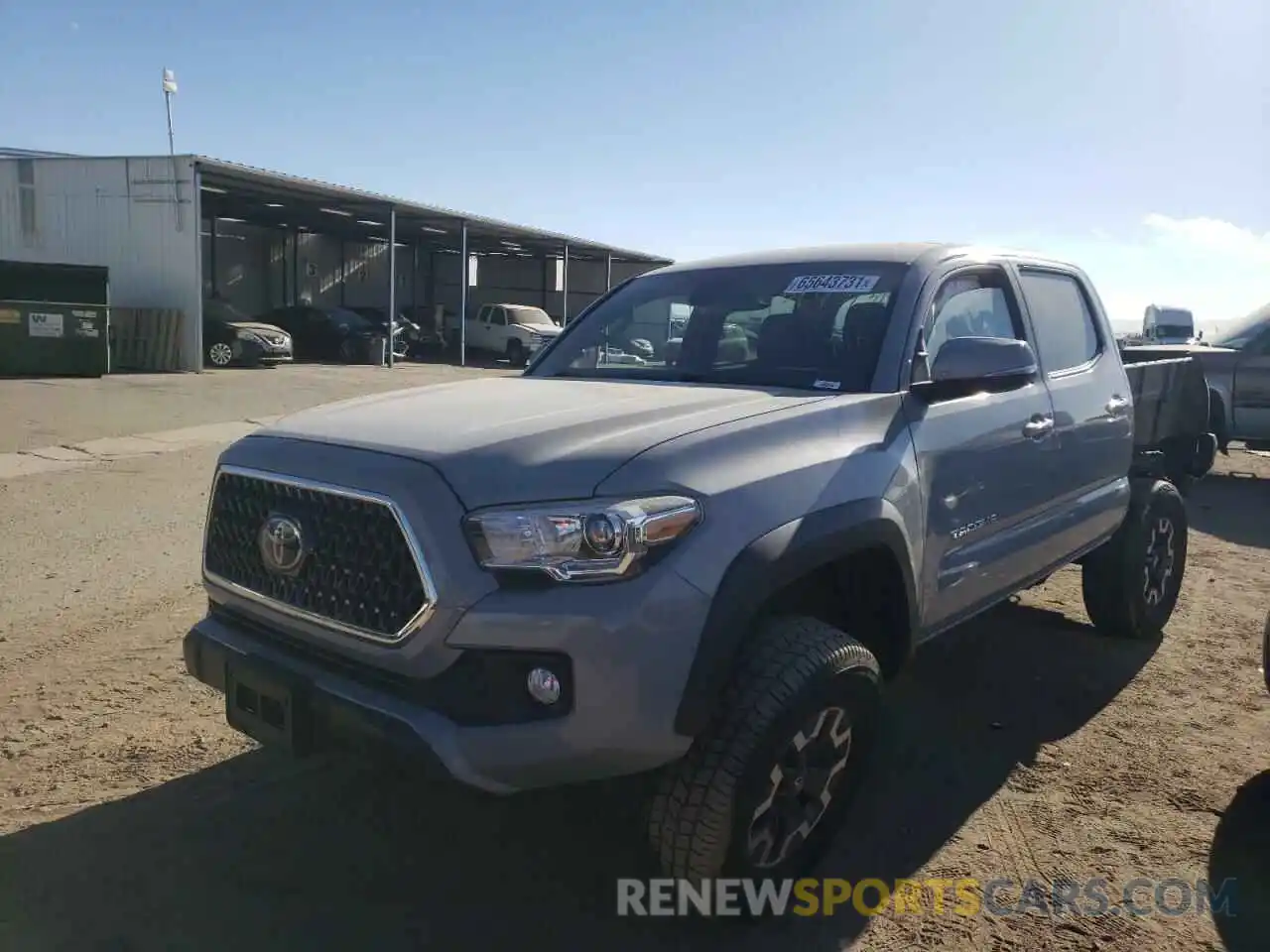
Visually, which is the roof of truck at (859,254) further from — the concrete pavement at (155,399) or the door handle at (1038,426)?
the concrete pavement at (155,399)

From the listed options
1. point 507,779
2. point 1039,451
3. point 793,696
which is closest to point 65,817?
point 507,779

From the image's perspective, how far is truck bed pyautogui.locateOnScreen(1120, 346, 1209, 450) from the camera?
17.8 feet

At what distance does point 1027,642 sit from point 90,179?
75.9 ft

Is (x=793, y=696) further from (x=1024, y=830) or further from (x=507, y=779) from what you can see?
(x=1024, y=830)

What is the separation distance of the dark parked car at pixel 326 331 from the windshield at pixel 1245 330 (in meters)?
22.1

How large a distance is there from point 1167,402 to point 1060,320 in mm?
1749

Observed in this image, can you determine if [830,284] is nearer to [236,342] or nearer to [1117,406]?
[1117,406]

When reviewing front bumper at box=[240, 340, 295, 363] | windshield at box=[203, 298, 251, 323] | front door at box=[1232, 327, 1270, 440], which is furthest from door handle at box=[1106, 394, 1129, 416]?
windshield at box=[203, 298, 251, 323]

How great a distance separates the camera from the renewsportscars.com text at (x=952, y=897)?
279 cm

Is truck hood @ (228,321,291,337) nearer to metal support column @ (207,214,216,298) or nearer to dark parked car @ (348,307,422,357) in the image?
dark parked car @ (348,307,422,357)

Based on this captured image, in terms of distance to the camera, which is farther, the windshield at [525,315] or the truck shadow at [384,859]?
the windshield at [525,315]

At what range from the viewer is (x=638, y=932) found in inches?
108

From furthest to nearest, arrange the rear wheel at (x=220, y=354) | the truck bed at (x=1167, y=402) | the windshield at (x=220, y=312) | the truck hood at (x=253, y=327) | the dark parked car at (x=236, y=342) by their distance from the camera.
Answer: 1. the windshield at (x=220, y=312)
2. the truck hood at (x=253, y=327)
3. the dark parked car at (x=236, y=342)
4. the rear wheel at (x=220, y=354)
5. the truck bed at (x=1167, y=402)

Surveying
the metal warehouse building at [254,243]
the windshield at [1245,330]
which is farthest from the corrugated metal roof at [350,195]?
the windshield at [1245,330]
